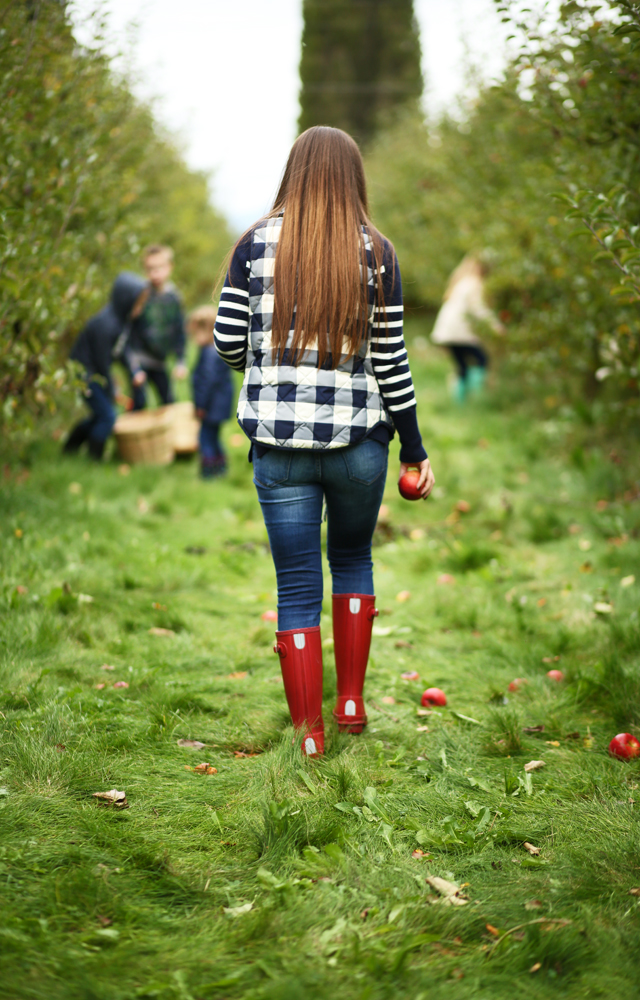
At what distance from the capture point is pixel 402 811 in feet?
7.49

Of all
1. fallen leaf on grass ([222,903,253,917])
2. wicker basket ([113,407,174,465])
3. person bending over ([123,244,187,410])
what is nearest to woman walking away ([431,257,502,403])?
person bending over ([123,244,187,410])

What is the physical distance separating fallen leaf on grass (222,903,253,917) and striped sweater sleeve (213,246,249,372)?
4.97 ft

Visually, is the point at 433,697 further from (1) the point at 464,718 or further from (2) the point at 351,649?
(2) the point at 351,649

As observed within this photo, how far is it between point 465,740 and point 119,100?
522 centimetres

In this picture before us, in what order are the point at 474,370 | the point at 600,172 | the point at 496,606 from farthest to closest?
the point at 474,370
the point at 600,172
the point at 496,606

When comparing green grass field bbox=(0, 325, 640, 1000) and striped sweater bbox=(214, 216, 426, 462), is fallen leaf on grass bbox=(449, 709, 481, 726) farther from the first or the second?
striped sweater bbox=(214, 216, 426, 462)

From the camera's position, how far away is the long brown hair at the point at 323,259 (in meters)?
2.30

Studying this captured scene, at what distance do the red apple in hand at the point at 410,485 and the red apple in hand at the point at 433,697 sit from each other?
853 millimetres

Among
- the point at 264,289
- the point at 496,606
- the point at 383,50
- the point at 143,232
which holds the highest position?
the point at 383,50

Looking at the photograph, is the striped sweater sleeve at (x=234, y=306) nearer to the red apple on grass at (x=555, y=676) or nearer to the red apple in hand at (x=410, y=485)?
the red apple in hand at (x=410, y=485)

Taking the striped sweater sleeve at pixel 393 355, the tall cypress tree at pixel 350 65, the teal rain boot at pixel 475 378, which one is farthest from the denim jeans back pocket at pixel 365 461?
the tall cypress tree at pixel 350 65

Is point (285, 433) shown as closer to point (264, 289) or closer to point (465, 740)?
point (264, 289)

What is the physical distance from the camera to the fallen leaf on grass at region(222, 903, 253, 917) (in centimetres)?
181

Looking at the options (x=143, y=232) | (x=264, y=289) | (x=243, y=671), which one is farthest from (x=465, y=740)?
(x=143, y=232)
